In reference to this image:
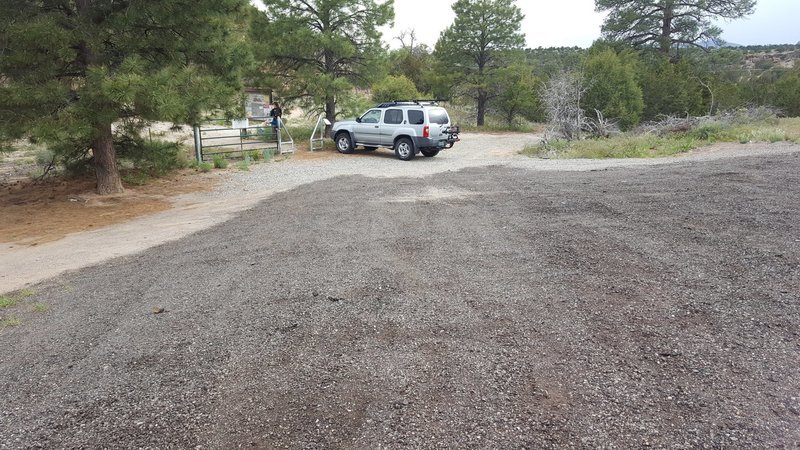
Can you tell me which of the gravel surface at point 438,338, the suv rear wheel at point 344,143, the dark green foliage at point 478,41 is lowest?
the gravel surface at point 438,338

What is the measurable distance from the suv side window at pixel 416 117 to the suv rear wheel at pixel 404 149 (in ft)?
2.21

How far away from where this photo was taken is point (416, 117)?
57.6 feet

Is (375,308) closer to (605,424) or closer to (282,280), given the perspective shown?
(282,280)

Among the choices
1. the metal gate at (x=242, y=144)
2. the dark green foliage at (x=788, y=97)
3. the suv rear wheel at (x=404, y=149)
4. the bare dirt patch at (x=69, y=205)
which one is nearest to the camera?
the bare dirt patch at (x=69, y=205)

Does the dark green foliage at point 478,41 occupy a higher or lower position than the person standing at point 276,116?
higher

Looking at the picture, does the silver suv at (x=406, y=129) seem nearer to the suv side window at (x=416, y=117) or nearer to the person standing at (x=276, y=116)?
the suv side window at (x=416, y=117)

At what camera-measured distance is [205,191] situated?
12641 mm

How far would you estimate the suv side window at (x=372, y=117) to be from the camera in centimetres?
1856

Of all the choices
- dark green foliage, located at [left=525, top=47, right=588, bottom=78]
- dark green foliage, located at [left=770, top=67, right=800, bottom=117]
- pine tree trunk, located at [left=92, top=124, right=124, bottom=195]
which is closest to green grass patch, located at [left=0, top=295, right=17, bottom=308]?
pine tree trunk, located at [left=92, top=124, right=124, bottom=195]

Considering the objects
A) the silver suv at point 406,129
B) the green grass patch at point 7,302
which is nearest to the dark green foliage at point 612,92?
the silver suv at point 406,129

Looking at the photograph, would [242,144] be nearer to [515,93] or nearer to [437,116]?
[437,116]

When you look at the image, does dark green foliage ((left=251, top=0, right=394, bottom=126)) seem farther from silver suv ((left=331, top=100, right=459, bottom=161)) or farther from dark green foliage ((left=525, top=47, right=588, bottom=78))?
dark green foliage ((left=525, top=47, right=588, bottom=78))

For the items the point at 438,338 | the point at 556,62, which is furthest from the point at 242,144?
the point at 556,62

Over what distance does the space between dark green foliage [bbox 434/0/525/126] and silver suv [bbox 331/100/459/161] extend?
1426cm
